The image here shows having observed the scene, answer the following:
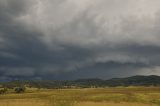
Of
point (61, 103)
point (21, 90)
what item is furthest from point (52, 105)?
point (21, 90)

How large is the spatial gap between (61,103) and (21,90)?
149245 mm

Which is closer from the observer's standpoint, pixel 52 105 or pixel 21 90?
pixel 52 105

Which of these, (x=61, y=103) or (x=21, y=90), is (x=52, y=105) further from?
(x=21, y=90)

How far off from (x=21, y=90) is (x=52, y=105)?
147978 mm

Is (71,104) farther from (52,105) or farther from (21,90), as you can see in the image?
(21,90)

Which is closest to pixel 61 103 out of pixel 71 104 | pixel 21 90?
pixel 71 104

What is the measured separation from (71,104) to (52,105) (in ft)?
6.54

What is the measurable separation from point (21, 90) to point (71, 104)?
149m

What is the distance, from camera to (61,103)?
3014 centimetres

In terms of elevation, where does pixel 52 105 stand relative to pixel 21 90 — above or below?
below

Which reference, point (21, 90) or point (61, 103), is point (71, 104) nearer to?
point (61, 103)

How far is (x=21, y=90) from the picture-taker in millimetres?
175625

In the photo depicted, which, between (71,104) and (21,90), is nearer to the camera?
(71,104)

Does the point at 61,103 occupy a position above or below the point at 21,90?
below
